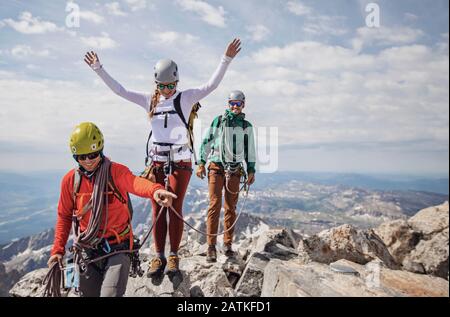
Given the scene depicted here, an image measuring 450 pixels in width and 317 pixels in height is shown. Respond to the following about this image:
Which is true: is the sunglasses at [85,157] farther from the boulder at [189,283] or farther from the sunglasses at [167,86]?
the boulder at [189,283]

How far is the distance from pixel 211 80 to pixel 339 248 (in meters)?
7.49

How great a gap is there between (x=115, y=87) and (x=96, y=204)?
3.41 m

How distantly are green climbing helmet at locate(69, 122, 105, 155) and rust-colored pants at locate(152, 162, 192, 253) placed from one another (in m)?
1.94

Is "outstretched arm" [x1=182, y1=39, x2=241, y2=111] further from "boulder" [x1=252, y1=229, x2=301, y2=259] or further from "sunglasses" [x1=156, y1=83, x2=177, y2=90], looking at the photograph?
"boulder" [x1=252, y1=229, x2=301, y2=259]

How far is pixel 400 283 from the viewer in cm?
696

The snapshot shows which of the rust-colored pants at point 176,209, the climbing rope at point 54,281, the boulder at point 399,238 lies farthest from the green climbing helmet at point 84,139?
the boulder at point 399,238

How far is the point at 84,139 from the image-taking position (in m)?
5.54

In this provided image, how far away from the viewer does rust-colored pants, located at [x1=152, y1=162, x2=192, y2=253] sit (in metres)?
7.20

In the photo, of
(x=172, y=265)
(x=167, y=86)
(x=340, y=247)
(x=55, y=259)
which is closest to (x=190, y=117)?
(x=167, y=86)

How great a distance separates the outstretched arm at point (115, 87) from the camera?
7.26 m

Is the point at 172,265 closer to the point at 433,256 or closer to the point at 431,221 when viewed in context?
the point at 433,256

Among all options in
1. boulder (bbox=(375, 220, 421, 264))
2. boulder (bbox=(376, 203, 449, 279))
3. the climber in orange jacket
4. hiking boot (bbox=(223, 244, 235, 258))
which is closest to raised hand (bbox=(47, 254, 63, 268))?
the climber in orange jacket
